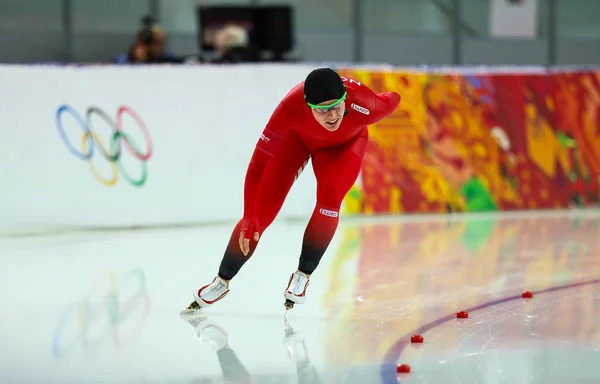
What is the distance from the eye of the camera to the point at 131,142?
7.30 meters

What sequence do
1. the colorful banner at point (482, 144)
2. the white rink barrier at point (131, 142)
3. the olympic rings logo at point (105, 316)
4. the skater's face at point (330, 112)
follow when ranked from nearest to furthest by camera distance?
the olympic rings logo at point (105, 316) → the skater's face at point (330, 112) → the white rink barrier at point (131, 142) → the colorful banner at point (482, 144)

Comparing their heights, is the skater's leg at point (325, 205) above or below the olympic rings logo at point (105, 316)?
above

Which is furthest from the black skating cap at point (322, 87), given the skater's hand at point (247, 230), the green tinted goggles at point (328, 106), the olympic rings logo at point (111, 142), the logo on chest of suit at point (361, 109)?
the olympic rings logo at point (111, 142)

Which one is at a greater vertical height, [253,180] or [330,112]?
[330,112]

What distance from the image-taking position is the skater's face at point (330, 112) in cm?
367

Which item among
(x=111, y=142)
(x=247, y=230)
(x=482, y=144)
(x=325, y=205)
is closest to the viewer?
(x=247, y=230)

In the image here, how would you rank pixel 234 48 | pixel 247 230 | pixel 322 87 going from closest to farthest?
pixel 322 87 → pixel 247 230 → pixel 234 48

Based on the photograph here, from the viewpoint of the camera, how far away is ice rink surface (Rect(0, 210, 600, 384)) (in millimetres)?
3100

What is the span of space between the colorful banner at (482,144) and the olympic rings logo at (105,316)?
366 centimetres

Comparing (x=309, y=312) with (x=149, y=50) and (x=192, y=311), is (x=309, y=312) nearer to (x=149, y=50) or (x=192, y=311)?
(x=192, y=311)

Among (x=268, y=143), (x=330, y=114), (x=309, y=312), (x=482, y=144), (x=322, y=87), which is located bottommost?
(x=309, y=312)

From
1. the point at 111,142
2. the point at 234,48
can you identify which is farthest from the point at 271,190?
the point at 234,48

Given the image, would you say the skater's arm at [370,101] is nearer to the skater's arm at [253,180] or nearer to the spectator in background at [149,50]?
the skater's arm at [253,180]

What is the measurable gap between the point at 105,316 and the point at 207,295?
48 centimetres
